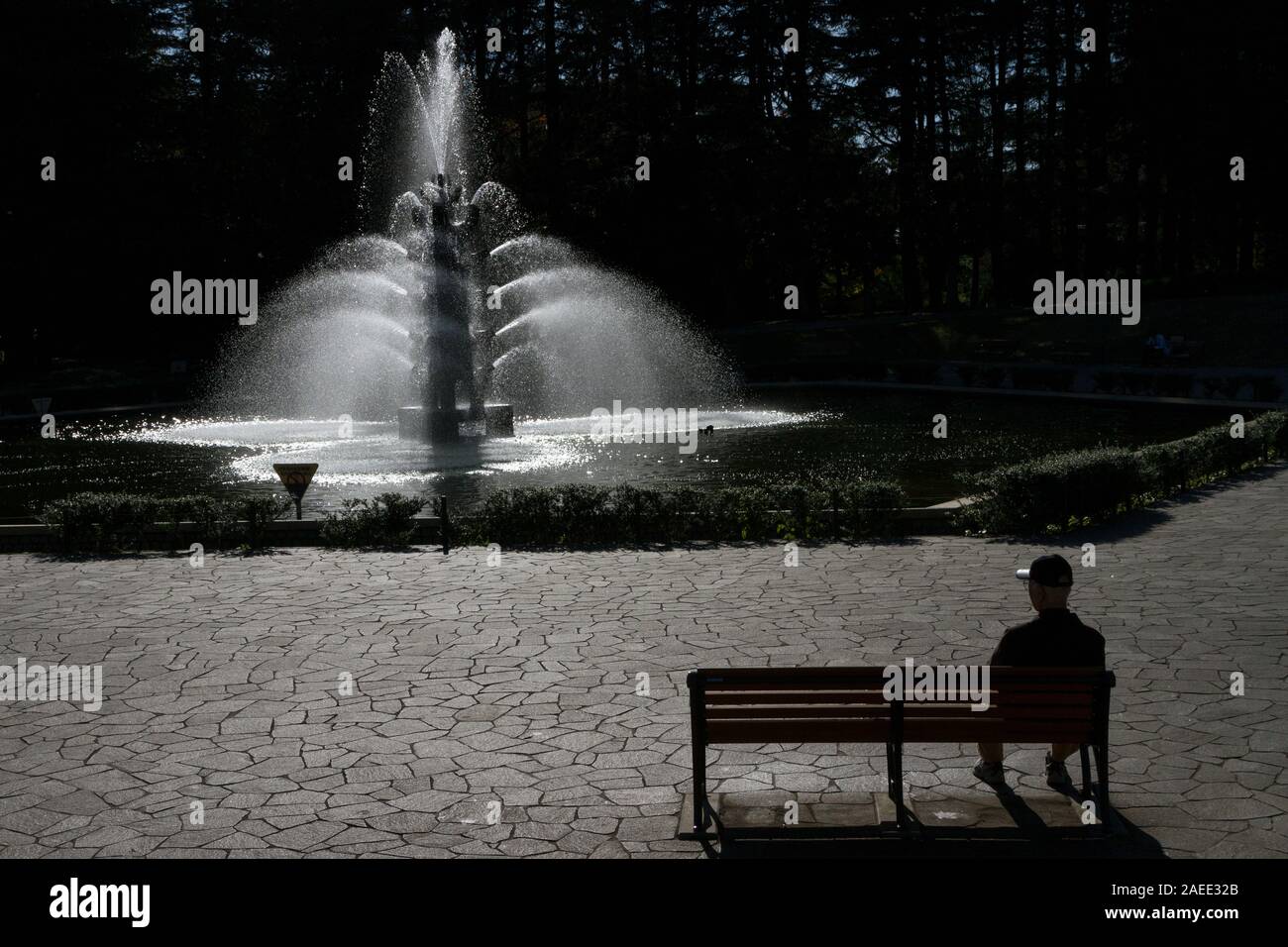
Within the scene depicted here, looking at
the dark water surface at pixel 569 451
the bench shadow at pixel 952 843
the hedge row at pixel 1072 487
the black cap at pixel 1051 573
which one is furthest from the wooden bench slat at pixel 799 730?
the dark water surface at pixel 569 451

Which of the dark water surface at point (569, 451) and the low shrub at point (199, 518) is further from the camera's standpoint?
the dark water surface at point (569, 451)

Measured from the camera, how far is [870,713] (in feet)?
18.8

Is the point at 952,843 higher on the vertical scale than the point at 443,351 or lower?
lower

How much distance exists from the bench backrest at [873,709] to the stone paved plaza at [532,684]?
0.63m

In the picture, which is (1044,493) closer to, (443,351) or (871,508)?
(871,508)

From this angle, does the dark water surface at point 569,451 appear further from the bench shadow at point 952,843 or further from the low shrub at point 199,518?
the bench shadow at point 952,843

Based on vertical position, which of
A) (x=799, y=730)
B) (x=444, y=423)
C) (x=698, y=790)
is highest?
(x=444, y=423)

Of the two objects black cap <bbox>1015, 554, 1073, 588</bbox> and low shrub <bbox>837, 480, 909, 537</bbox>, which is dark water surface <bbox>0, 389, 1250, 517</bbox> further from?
black cap <bbox>1015, 554, 1073, 588</bbox>

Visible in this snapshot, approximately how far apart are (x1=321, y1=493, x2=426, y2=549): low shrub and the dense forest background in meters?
35.7

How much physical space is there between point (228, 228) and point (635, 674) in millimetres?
46359

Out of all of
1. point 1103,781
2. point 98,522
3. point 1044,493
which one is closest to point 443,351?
point 98,522

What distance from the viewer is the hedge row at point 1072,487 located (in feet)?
45.4

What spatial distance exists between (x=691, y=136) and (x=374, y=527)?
43435 millimetres
